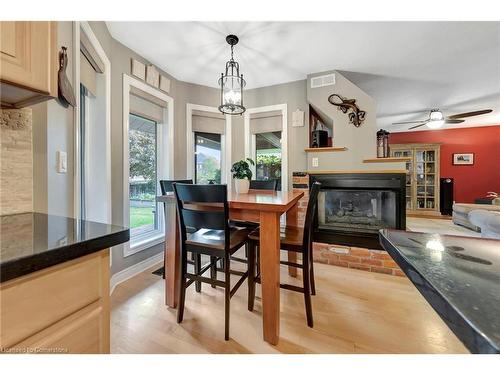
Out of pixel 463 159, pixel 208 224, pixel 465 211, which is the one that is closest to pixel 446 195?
pixel 463 159

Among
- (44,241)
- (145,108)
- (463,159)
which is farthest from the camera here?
(463,159)

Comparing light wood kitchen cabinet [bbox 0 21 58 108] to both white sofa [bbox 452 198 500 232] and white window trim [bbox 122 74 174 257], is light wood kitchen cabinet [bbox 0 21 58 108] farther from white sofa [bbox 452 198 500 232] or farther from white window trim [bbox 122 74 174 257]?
white sofa [bbox 452 198 500 232]

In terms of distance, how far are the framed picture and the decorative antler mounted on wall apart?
4708 millimetres

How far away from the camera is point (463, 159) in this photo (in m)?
5.26

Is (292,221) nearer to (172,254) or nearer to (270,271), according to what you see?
(270,271)

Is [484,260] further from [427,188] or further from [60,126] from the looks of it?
[427,188]

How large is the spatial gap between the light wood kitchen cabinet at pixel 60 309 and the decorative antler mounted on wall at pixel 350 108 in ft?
9.32

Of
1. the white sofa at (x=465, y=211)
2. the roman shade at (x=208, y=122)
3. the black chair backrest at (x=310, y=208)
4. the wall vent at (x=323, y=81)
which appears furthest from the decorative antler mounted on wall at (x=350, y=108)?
the white sofa at (x=465, y=211)

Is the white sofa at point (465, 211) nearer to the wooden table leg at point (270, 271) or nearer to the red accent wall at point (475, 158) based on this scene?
the red accent wall at point (475, 158)

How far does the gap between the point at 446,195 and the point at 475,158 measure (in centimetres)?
119

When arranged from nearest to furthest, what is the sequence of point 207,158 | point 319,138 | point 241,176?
1. point 241,176
2. point 319,138
3. point 207,158
